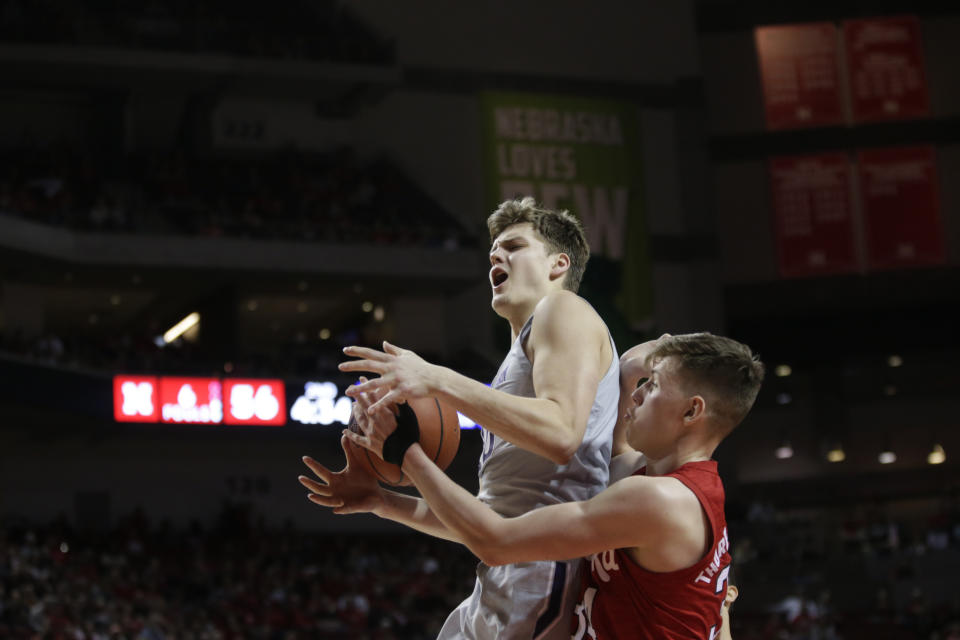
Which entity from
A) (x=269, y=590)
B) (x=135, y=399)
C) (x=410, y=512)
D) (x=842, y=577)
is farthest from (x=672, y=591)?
(x=842, y=577)

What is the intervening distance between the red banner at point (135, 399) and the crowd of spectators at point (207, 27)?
710cm

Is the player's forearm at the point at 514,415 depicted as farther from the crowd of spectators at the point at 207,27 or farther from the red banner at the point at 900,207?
the red banner at the point at 900,207

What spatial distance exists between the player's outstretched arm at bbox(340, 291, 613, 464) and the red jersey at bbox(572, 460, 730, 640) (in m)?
0.33

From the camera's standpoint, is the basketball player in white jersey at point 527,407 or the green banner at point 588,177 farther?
the green banner at point 588,177

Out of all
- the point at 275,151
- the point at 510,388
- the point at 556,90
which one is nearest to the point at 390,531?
the point at 275,151

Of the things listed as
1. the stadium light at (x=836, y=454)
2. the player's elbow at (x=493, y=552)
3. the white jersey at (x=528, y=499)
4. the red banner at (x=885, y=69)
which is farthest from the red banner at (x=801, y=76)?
the player's elbow at (x=493, y=552)

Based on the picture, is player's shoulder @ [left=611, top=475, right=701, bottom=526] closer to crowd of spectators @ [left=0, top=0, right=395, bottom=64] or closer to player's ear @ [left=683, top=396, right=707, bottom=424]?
player's ear @ [left=683, top=396, right=707, bottom=424]

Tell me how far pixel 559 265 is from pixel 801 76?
2905 cm

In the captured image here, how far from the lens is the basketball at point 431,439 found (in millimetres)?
3562

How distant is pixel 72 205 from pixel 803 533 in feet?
54.0

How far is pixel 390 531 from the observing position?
25.4m

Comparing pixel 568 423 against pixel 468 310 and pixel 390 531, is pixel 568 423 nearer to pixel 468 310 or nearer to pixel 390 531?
pixel 390 531

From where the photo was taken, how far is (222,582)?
19.3 metres

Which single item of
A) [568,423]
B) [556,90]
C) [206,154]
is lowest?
[568,423]
